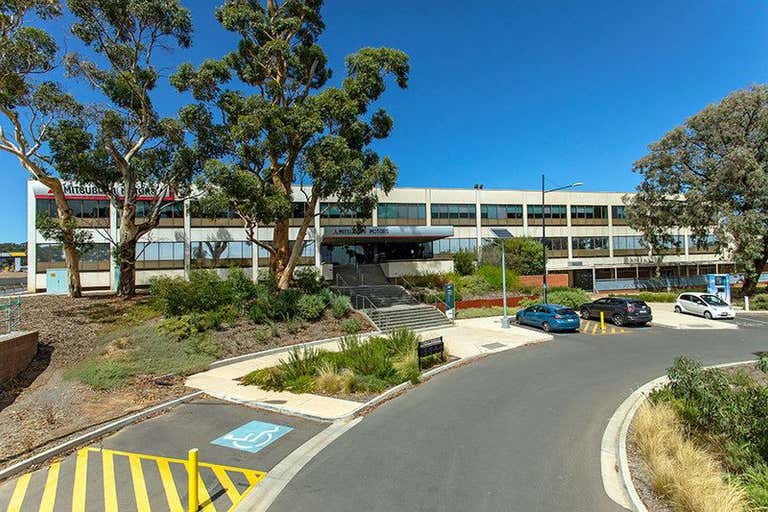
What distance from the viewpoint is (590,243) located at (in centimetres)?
4566

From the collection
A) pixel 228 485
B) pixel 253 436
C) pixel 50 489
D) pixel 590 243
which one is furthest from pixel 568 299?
pixel 50 489

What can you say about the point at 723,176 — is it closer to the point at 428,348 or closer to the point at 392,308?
the point at 392,308

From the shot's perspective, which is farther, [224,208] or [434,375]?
[224,208]

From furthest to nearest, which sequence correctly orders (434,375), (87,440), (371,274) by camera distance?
1. (371,274)
2. (434,375)
3. (87,440)

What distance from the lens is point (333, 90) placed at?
63.8 ft

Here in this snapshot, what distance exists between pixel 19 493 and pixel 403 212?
34819 mm

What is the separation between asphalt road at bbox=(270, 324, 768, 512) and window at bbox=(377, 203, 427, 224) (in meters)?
25.9

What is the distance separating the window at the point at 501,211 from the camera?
42219mm

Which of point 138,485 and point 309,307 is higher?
point 309,307

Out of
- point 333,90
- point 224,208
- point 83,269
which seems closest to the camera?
point 224,208

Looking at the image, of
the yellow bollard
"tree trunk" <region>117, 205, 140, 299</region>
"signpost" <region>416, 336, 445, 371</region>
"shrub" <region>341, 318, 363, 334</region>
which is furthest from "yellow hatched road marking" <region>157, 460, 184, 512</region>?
"tree trunk" <region>117, 205, 140, 299</region>

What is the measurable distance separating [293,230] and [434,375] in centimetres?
2550

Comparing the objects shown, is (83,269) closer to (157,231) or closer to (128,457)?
(157,231)

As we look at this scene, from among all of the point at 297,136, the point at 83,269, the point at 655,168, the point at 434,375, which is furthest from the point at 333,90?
the point at 655,168
